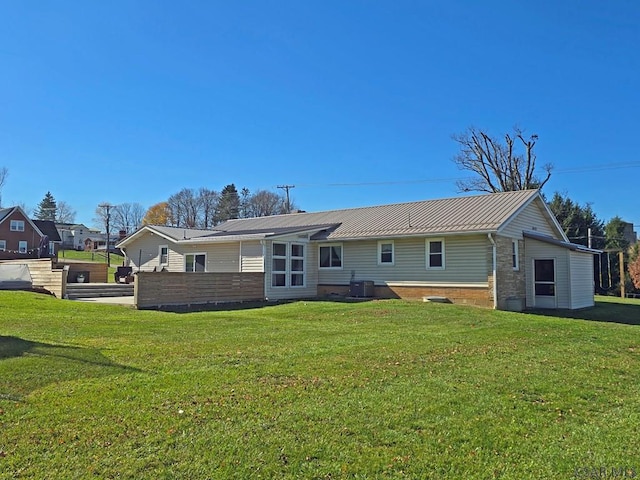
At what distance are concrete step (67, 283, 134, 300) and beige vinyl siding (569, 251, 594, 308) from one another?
18.1 m

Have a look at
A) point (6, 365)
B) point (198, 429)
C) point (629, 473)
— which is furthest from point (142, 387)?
point (629, 473)

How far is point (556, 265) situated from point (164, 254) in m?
18.3

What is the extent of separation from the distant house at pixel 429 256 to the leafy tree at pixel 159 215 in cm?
5090

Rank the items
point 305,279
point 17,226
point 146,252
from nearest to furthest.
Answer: point 305,279, point 146,252, point 17,226

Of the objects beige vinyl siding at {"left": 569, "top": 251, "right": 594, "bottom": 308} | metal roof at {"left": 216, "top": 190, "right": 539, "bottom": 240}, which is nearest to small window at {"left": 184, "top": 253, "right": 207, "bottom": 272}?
metal roof at {"left": 216, "top": 190, "right": 539, "bottom": 240}

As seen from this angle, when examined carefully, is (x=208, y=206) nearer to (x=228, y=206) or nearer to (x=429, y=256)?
(x=228, y=206)

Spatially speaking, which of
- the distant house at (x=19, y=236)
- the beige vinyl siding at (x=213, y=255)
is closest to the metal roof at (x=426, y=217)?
the beige vinyl siding at (x=213, y=255)

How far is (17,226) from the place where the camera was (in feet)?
162

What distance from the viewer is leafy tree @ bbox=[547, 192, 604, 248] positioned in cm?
3678

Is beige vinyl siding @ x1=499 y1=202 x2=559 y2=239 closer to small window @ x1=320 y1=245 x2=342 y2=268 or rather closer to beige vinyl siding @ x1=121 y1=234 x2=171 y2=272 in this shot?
small window @ x1=320 y1=245 x2=342 y2=268

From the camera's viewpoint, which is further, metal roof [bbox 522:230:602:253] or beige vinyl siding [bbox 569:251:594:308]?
beige vinyl siding [bbox 569:251:594:308]

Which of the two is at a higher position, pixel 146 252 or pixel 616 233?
pixel 616 233

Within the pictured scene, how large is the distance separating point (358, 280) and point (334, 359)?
13595mm

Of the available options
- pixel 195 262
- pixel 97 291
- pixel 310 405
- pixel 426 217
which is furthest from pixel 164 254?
pixel 310 405
